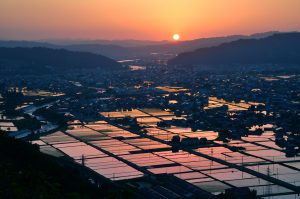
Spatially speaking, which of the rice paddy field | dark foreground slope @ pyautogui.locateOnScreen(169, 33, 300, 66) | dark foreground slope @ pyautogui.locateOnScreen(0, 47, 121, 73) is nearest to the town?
the rice paddy field

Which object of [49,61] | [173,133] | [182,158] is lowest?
[49,61]

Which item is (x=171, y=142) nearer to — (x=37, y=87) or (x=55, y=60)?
(x=37, y=87)

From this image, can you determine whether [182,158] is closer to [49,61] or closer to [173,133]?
[173,133]

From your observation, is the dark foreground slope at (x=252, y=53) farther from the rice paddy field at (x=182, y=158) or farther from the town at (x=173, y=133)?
the rice paddy field at (x=182, y=158)

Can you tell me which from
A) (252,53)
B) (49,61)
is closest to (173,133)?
(49,61)

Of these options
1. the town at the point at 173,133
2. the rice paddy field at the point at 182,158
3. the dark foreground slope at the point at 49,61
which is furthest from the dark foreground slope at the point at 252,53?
the rice paddy field at the point at 182,158

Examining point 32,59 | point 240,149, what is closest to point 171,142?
point 240,149
